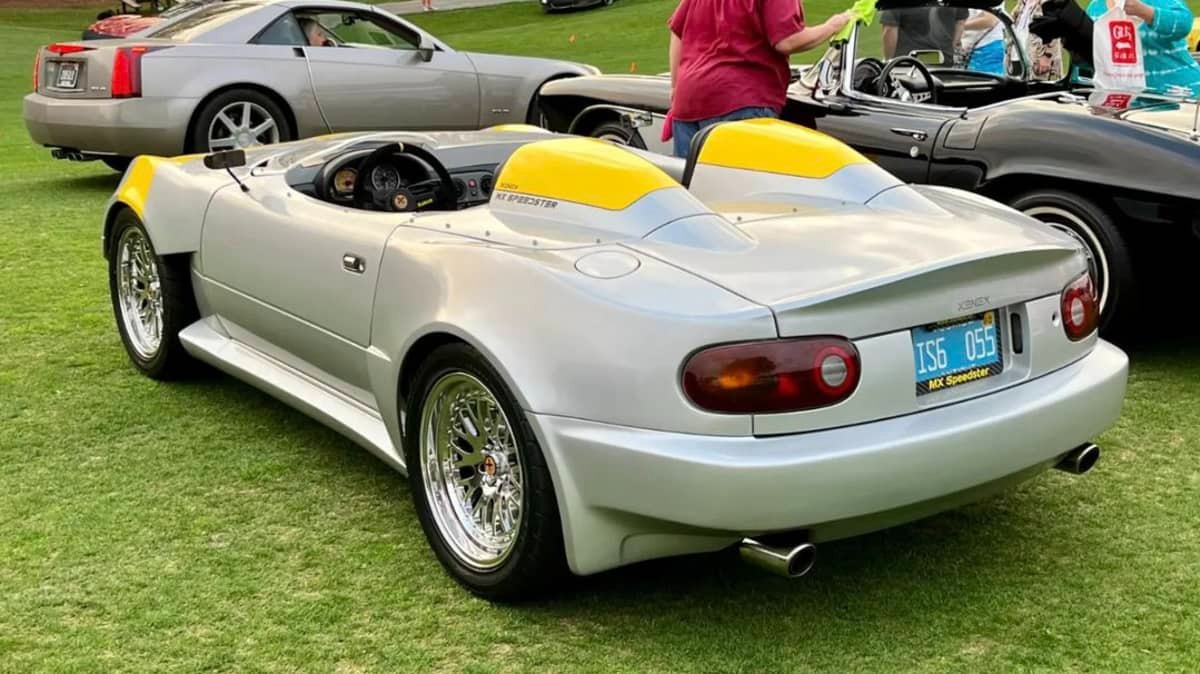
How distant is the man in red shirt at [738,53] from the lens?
5141 mm

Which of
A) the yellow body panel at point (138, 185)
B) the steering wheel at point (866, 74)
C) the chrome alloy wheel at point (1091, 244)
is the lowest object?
the chrome alloy wheel at point (1091, 244)

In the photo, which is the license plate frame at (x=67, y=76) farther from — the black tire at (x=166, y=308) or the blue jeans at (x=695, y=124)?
the blue jeans at (x=695, y=124)

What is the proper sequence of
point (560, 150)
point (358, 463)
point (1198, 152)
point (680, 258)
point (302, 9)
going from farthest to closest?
1. point (302, 9)
2. point (1198, 152)
3. point (358, 463)
4. point (560, 150)
5. point (680, 258)

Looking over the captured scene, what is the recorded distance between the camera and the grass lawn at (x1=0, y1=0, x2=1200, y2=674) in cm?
290

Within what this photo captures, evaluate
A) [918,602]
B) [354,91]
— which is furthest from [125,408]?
[354,91]

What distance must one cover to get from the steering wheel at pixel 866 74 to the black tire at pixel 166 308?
3255 millimetres

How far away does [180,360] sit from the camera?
4793 millimetres

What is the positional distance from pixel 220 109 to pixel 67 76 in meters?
1.13

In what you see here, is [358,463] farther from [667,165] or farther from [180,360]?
[667,165]

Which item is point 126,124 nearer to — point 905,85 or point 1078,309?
point 905,85

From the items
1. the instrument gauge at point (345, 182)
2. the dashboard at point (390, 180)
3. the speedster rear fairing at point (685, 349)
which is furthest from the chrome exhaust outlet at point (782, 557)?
the instrument gauge at point (345, 182)

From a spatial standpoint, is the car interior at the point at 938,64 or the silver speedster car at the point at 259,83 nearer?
the car interior at the point at 938,64

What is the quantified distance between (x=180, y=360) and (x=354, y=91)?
4.88m

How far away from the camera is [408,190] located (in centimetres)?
407
